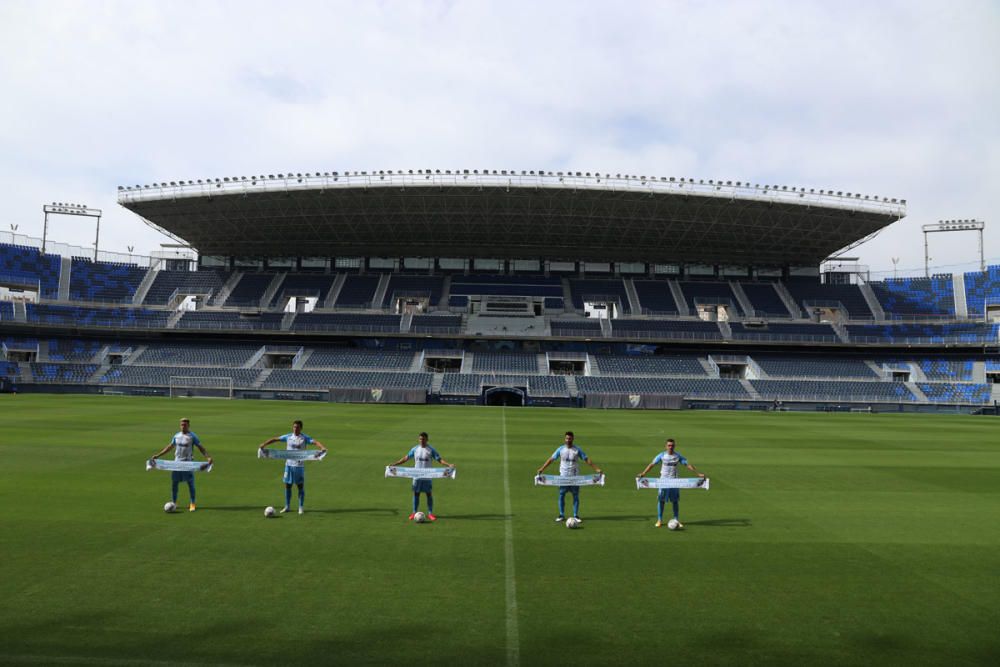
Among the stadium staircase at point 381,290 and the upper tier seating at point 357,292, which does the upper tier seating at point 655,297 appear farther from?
the upper tier seating at point 357,292

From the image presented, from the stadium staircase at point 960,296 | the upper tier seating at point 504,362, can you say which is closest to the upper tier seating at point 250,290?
the upper tier seating at point 504,362

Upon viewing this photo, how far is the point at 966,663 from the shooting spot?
6.23 meters

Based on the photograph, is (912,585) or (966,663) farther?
(912,585)

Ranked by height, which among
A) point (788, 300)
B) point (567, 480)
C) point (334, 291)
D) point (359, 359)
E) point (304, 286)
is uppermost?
point (304, 286)

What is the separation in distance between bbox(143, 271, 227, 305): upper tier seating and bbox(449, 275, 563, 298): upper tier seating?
26303mm

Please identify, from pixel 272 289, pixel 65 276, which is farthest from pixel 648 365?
pixel 65 276

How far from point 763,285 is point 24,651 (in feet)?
236

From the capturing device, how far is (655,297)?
66812mm

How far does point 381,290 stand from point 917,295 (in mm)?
57591

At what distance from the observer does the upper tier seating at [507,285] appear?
66625 millimetres

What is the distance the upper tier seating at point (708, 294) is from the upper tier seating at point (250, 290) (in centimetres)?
4600

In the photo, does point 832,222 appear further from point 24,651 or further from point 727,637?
point 24,651

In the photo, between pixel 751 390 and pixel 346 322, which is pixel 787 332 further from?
pixel 346 322

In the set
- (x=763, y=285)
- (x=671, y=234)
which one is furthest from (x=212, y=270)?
(x=763, y=285)
